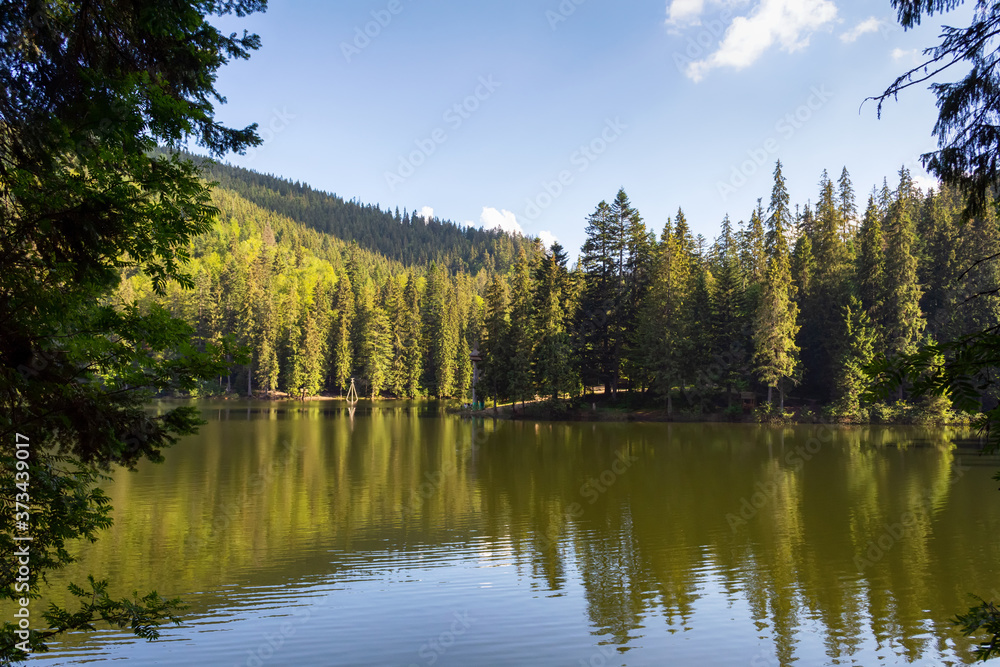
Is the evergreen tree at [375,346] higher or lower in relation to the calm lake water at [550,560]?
higher

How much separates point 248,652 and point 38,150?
23.7 ft

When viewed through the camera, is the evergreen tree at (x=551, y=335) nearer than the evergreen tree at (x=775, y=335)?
No

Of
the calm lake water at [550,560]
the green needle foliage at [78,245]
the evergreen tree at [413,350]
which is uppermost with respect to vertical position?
the evergreen tree at [413,350]

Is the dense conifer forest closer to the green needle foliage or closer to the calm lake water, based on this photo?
the calm lake water

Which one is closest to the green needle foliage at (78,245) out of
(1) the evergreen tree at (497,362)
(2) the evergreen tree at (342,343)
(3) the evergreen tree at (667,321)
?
(3) the evergreen tree at (667,321)

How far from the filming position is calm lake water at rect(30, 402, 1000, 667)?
9500 millimetres

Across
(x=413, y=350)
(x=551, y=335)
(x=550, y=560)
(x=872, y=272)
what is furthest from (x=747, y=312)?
(x=413, y=350)

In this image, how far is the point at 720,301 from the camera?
5175 centimetres

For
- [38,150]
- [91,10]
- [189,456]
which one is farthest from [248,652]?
[189,456]

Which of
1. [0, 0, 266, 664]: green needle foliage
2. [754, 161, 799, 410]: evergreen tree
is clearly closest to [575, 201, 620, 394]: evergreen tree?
[754, 161, 799, 410]: evergreen tree

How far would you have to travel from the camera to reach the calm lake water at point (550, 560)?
9.50 m

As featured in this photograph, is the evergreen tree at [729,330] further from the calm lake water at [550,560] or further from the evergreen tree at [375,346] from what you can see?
the evergreen tree at [375,346]

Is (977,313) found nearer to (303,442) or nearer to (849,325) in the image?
(849,325)

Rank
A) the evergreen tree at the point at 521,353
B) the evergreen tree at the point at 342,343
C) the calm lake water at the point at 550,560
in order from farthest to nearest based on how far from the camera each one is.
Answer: the evergreen tree at the point at 342,343, the evergreen tree at the point at 521,353, the calm lake water at the point at 550,560
